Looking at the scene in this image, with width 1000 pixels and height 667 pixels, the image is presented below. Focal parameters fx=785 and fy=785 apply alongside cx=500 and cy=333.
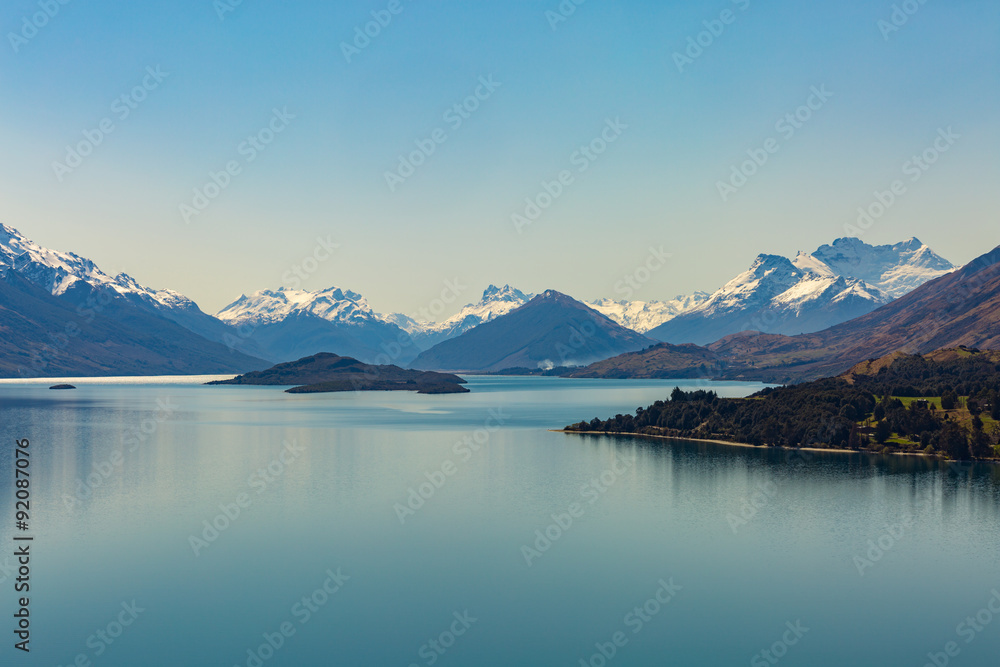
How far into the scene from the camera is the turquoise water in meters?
44.4

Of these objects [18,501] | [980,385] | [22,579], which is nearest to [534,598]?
[22,579]

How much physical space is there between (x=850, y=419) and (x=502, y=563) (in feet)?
331

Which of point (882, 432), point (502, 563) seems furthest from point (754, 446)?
point (502, 563)

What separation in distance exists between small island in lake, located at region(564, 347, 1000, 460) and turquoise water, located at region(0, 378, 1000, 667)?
54.6 ft

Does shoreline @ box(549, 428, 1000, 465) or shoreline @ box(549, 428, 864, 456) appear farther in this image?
shoreline @ box(549, 428, 864, 456)

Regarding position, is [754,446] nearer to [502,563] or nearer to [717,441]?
[717,441]

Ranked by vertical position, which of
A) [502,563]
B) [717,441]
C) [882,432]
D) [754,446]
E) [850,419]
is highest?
[850,419]

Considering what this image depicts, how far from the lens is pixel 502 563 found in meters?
59.7

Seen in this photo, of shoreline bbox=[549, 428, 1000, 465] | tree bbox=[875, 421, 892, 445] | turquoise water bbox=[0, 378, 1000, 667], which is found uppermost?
tree bbox=[875, 421, 892, 445]

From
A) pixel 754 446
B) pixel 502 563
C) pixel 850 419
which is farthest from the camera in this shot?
pixel 850 419

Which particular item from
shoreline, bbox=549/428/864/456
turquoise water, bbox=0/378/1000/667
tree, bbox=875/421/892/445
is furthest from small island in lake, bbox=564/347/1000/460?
turquoise water, bbox=0/378/1000/667

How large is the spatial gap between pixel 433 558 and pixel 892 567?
115 feet

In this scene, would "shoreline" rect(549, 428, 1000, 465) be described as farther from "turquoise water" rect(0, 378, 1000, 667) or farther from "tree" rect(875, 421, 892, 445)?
"turquoise water" rect(0, 378, 1000, 667)

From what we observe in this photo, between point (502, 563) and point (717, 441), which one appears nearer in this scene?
point (502, 563)
